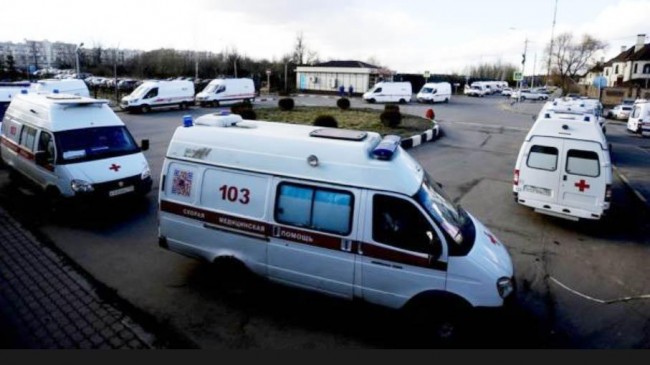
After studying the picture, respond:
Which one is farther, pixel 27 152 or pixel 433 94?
pixel 433 94

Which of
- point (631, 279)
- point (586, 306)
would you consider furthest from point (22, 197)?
point (631, 279)

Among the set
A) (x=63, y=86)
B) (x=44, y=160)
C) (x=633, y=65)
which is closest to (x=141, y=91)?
(x=63, y=86)

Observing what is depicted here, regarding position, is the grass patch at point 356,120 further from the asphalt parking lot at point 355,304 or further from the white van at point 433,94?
the white van at point 433,94

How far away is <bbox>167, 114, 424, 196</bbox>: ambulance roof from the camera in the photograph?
4.80 meters

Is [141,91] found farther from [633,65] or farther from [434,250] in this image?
[633,65]

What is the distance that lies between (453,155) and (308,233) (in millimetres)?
12260

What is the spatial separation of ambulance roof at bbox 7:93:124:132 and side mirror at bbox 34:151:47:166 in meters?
0.57

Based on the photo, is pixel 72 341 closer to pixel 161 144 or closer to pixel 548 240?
pixel 548 240

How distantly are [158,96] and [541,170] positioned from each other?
982 inches

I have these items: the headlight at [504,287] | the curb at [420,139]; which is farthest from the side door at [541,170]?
the curb at [420,139]

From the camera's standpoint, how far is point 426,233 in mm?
4605

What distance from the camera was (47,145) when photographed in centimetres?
860

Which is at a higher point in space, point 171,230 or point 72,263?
point 171,230

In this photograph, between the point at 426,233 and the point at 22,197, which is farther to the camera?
the point at 22,197
